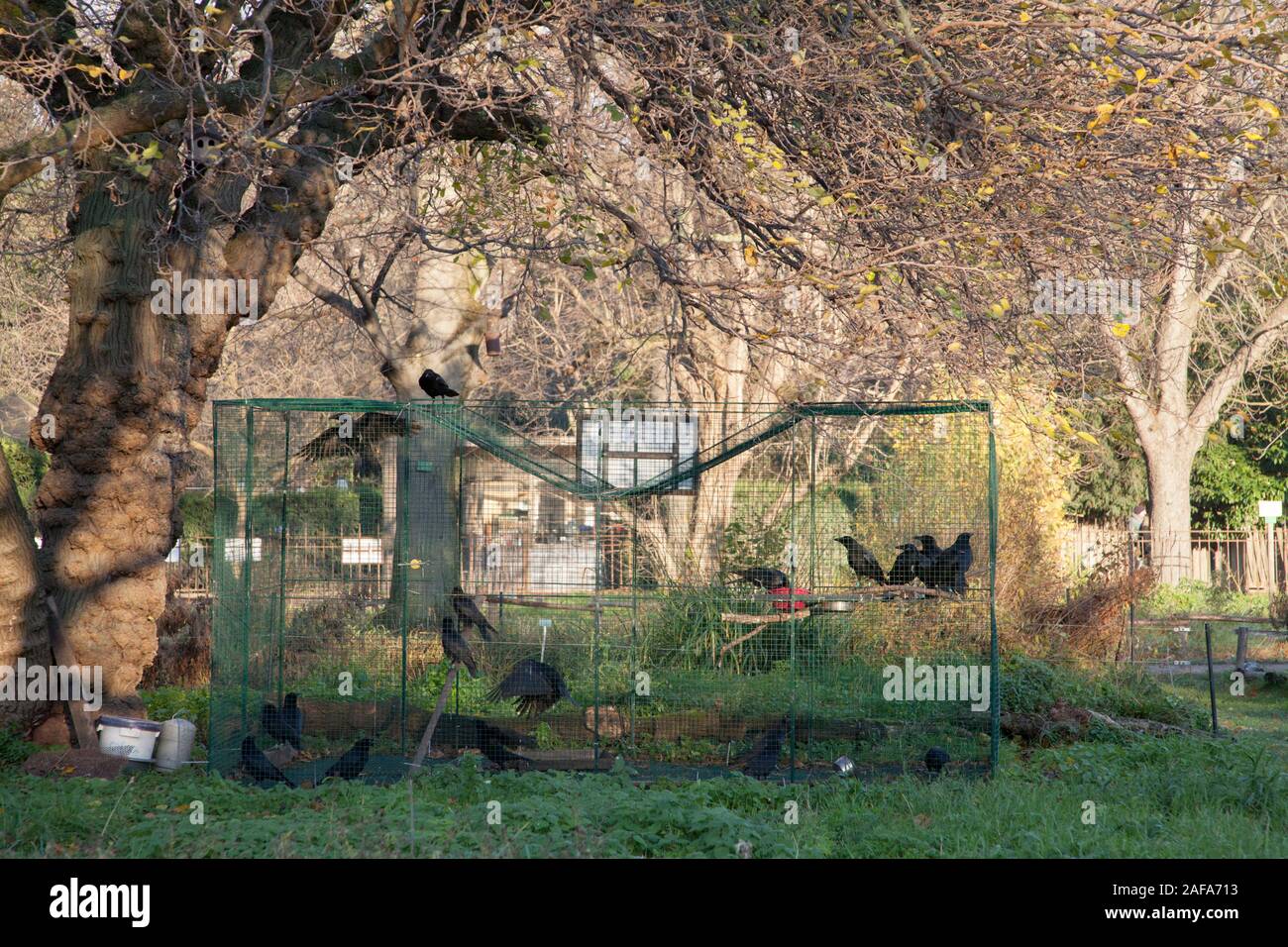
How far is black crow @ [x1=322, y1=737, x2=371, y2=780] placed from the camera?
310 inches

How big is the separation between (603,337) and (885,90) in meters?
12.3

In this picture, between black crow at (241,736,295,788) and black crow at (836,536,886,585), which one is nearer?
black crow at (241,736,295,788)

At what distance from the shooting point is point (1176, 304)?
19922 millimetres

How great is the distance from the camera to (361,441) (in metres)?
9.20

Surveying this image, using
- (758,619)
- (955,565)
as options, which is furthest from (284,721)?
(955,565)

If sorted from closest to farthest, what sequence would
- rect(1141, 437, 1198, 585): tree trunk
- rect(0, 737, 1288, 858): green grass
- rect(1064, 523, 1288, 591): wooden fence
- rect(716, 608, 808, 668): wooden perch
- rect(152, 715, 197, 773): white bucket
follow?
rect(0, 737, 1288, 858): green grass
rect(152, 715, 197, 773): white bucket
rect(716, 608, 808, 668): wooden perch
rect(1064, 523, 1288, 591): wooden fence
rect(1141, 437, 1198, 585): tree trunk

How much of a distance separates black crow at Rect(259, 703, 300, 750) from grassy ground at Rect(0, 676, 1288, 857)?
0.54m

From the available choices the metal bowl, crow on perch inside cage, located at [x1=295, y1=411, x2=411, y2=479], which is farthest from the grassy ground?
crow on perch inside cage, located at [x1=295, y1=411, x2=411, y2=479]

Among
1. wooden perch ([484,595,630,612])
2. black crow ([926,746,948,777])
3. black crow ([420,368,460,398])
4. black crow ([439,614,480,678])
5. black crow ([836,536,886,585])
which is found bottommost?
black crow ([926,746,948,777])

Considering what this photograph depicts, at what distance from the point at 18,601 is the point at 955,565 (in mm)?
6619

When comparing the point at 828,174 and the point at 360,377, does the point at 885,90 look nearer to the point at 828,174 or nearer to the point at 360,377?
the point at 828,174

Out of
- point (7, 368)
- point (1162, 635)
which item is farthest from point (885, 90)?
point (7, 368)

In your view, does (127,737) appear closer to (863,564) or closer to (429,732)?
(429,732)

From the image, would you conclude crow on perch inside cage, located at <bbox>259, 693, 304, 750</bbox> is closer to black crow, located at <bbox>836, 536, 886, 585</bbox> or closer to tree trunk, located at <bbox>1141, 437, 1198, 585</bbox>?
black crow, located at <bbox>836, 536, 886, 585</bbox>
